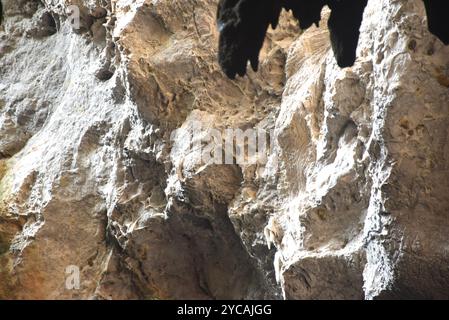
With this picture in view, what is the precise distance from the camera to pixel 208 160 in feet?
16.7

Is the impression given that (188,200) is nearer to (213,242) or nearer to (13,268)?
(213,242)

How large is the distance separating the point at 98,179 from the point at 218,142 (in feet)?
4.21

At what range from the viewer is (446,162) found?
3627 mm

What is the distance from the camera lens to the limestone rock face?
367 cm

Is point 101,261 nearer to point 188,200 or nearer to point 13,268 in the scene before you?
point 13,268

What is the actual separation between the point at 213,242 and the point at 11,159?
1.90 metres

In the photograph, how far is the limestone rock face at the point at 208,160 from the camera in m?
3.67

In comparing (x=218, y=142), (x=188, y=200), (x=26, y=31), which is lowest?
(x=188, y=200)

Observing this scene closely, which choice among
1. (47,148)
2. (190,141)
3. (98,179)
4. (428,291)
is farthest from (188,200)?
(428,291)
